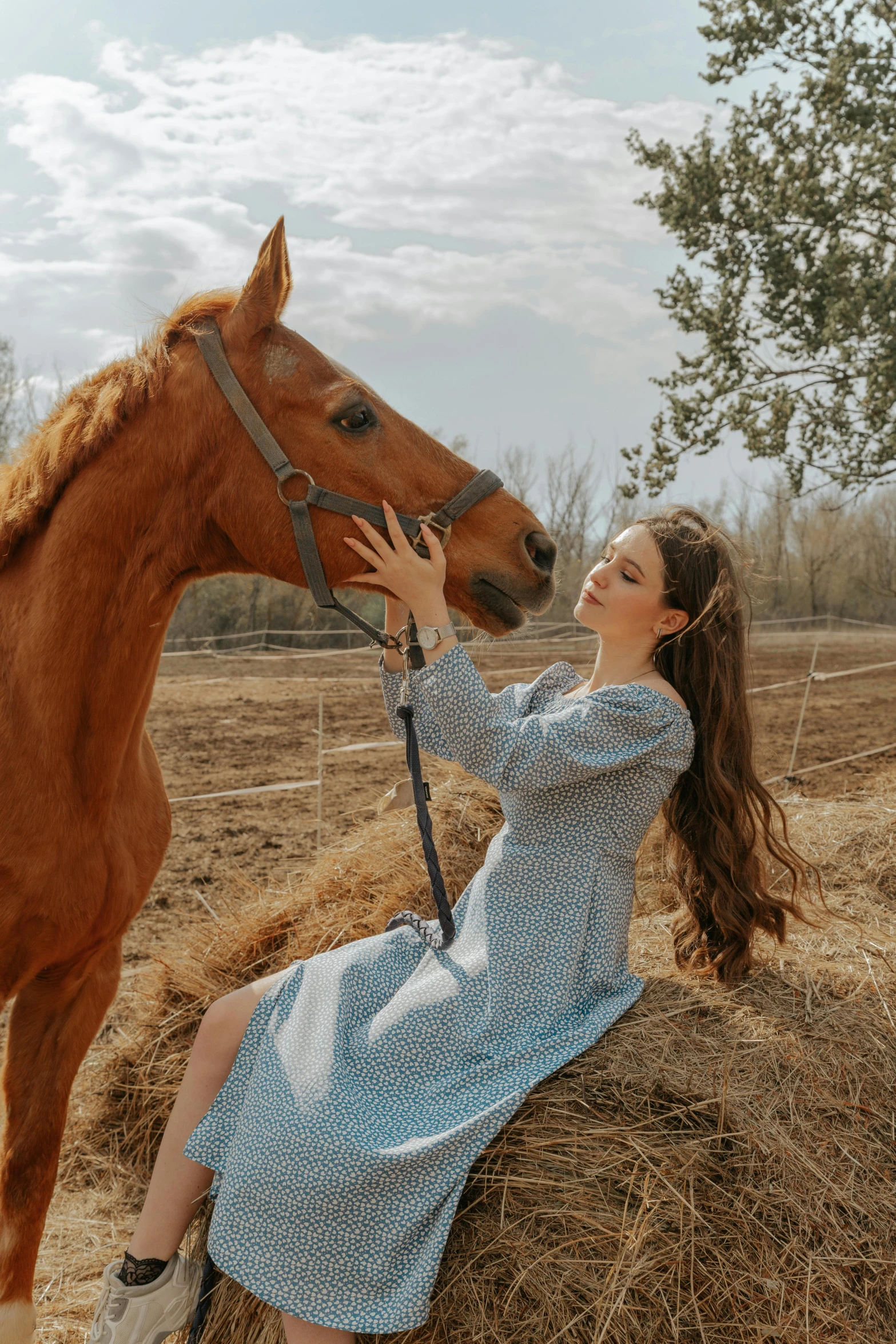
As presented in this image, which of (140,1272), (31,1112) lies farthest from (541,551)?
(31,1112)

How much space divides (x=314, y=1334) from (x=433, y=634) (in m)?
1.21

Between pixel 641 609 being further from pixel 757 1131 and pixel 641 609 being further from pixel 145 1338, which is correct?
pixel 145 1338

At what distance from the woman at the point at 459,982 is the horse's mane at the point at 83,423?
22.6 inches

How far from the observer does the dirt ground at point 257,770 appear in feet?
8.56

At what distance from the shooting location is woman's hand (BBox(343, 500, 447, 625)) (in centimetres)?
172

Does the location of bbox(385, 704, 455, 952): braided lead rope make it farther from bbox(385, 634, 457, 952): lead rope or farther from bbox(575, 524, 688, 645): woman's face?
bbox(575, 524, 688, 645): woman's face

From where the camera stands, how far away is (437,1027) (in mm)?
1663

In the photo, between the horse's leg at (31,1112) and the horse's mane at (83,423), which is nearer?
the horse's mane at (83,423)

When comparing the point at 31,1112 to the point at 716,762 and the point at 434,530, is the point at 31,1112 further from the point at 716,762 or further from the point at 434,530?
the point at 716,762

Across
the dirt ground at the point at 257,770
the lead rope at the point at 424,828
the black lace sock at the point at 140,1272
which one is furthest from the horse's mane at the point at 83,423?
the dirt ground at the point at 257,770

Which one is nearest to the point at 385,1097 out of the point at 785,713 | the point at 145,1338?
the point at 145,1338

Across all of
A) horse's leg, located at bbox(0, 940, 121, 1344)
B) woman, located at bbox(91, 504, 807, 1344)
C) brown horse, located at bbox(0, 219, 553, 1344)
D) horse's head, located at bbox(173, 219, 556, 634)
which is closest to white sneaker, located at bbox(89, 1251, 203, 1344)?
woman, located at bbox(91, 504, 807, 1344)

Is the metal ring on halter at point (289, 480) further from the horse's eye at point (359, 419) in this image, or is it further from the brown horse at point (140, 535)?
the horse's eye at point (359, 419)

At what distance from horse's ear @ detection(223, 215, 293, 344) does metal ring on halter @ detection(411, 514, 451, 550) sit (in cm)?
53
